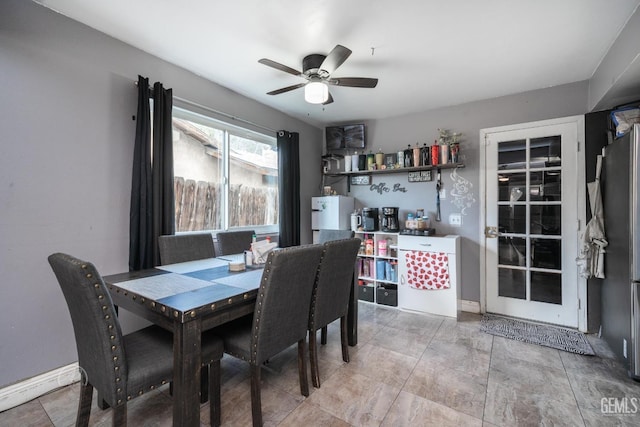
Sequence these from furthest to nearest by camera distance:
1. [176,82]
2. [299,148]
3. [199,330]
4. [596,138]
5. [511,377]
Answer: [299,148], [596,138], [176,82], [511,377], [199,330]

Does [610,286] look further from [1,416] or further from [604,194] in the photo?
[1,416]

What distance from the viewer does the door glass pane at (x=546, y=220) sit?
9.37ft

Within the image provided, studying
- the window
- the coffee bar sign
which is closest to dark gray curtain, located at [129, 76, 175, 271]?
the window

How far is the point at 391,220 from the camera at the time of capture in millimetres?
3496

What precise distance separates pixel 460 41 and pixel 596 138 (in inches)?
71.5

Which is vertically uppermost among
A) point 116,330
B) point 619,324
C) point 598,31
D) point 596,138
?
point 598,31

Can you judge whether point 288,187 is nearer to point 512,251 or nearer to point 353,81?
point 353,81

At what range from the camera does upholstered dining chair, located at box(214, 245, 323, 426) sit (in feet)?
4.63

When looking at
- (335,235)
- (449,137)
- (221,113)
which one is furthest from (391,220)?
(221,113)

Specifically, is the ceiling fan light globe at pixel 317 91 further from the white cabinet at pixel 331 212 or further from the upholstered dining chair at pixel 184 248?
the white cabinet at pixel 331 212

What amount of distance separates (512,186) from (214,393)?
3.38 metres

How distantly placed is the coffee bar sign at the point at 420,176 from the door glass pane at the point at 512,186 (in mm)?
766

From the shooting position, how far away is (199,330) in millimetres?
1241

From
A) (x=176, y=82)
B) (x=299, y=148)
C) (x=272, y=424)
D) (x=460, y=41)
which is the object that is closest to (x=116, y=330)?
(x=272, y=424)
